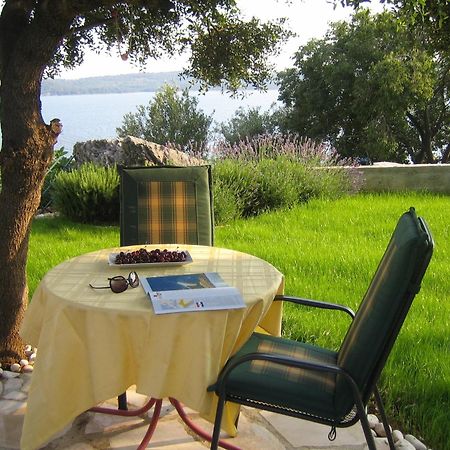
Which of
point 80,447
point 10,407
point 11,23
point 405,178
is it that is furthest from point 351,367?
point 405,178

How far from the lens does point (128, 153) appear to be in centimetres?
954

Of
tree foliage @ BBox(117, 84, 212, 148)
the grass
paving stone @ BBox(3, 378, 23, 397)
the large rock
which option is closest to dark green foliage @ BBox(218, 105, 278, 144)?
tree foliage @ BBox(117, 84, 212, 148)

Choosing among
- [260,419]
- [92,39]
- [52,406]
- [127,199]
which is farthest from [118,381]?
[92,39]

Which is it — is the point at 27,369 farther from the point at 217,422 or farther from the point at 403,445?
the point at 403,445

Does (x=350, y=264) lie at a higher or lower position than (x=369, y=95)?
lower

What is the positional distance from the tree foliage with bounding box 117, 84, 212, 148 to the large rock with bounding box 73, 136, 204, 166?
45.7 ft

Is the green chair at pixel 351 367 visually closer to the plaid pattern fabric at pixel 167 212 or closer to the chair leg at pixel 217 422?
the chair leg at pixel 217 422

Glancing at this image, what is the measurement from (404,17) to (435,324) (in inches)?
81.8

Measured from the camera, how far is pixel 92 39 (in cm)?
493

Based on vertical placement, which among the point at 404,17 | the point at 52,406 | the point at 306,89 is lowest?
the point at 52,406

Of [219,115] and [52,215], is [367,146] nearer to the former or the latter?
[219,115]

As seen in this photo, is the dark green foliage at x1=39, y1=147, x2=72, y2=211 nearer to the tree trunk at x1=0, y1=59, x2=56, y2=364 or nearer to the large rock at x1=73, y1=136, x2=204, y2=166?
the large rock at x1=73, y1=136, x2=204, y2=166

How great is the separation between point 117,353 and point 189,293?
0.37 m

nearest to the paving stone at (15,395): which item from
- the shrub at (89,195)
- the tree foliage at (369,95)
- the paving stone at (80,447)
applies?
the paving stone at (80,447)
